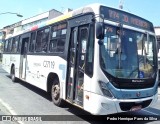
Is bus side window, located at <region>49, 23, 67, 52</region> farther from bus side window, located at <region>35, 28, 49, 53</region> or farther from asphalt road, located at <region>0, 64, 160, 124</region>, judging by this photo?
asphalt road, located at <region>0, 64, 160, 124</region>

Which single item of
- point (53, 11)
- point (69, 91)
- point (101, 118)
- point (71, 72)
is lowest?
Result: point (101, 118)

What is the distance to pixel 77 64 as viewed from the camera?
8.18 meters

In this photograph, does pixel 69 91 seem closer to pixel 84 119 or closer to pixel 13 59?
pixel 84 119

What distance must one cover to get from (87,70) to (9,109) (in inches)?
123

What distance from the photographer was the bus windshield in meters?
7.13

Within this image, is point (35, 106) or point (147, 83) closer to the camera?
point (147, 83)

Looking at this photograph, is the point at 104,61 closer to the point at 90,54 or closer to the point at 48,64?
the point at 90,54

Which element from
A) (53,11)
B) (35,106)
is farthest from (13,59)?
(53,11)

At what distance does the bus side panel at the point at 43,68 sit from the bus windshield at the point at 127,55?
2.19 meters

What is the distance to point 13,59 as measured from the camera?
668 inches

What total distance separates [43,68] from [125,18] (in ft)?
14.8

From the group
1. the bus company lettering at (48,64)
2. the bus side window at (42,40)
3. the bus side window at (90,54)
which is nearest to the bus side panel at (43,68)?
the bus company lettering at (48,64)

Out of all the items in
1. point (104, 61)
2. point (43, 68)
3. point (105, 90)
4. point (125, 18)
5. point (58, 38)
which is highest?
point (125, 18)

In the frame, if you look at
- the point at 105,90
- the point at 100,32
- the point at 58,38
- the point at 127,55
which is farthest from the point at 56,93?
the point at 100,32
